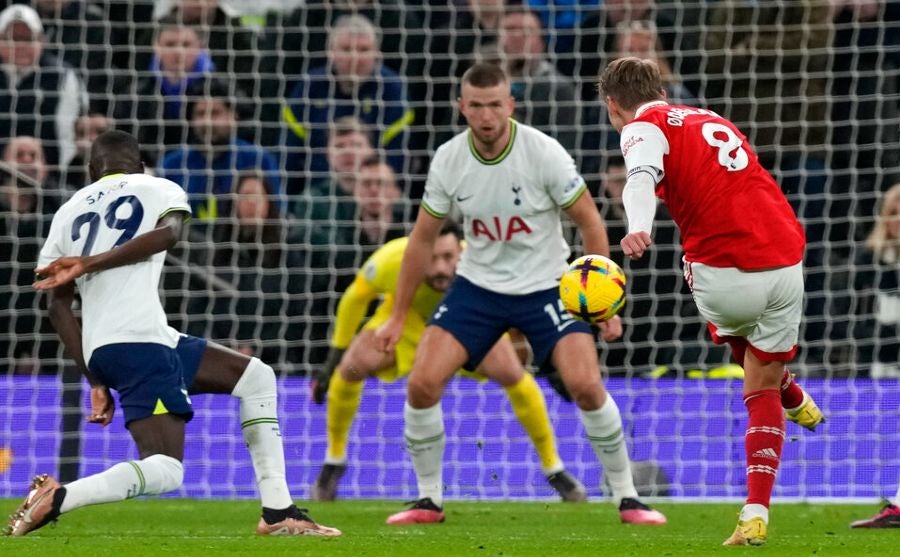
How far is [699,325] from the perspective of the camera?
10.9 meters

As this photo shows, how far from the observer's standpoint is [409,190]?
461 inches

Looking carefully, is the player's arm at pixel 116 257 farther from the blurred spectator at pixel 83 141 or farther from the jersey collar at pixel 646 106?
the blurred spectator at pixel 83 141

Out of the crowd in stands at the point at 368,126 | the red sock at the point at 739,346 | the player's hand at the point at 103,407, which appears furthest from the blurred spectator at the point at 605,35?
the player's hand at the point at 103,407

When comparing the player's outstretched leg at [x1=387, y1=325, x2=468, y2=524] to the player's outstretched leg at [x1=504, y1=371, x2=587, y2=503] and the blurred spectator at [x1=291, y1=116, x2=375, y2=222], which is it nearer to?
the player's outstretched leg at [x1=504, y1=371, x2=587, y2=503]

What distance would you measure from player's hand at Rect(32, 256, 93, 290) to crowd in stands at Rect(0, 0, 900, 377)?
15.2 ft

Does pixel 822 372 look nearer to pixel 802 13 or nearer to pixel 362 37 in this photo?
pixel 802 13

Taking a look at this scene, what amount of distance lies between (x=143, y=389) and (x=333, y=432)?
11.9 ft

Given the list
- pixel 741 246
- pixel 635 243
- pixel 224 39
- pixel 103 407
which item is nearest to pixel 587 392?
pixel 741 246

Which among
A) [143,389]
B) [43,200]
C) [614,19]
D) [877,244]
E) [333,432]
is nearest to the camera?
[143,389]

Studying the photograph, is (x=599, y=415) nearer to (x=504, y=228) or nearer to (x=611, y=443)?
(x=611, y=443)

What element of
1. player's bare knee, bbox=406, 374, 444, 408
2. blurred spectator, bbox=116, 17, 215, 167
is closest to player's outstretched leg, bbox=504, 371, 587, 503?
player's bare knee, bbox=406, 374, 444, 408

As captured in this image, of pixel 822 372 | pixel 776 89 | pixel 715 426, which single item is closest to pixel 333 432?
Answer: pixel 715 426

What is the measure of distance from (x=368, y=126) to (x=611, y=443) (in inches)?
172

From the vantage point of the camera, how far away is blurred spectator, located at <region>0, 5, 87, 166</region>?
1124 centimetres
